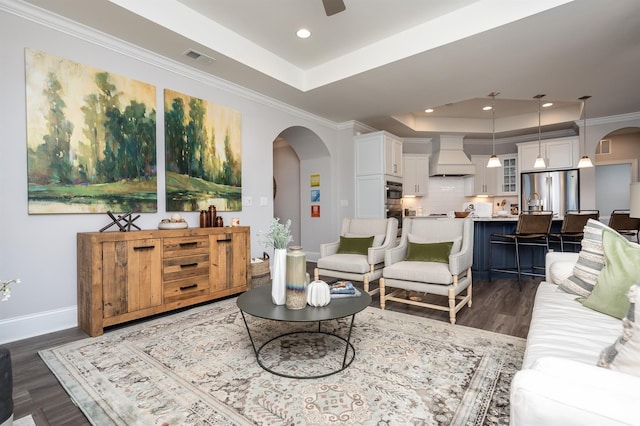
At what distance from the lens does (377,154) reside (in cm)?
584

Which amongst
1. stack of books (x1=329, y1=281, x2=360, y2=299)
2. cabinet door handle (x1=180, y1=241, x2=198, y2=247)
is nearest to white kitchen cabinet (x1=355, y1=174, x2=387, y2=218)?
cabinet door handle (x1=180, y1=241, x2=198, y2=247)

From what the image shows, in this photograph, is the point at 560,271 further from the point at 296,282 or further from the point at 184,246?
the point at 184,246

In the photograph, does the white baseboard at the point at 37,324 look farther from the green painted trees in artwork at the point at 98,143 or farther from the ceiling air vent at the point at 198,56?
the ceiling air vent at the point at 198,56

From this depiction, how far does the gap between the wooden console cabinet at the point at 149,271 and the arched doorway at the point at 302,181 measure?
2.82 metres

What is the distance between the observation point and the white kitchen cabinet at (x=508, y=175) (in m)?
7.54

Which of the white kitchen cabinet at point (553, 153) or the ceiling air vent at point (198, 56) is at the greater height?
the ceiling air vent at point (198, 56)

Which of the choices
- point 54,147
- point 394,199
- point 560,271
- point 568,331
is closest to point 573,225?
point 560,271

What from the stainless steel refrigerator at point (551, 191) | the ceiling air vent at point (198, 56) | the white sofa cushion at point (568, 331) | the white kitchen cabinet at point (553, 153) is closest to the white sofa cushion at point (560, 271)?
the white sofa cushion at point (568, 331)

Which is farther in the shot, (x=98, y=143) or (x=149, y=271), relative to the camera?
(x=98, y=143)

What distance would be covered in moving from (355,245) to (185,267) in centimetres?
200

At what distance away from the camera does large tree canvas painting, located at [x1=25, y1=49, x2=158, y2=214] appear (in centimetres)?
271

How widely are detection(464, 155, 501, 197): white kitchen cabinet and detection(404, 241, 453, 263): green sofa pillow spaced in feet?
16.6

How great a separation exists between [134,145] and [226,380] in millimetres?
2580

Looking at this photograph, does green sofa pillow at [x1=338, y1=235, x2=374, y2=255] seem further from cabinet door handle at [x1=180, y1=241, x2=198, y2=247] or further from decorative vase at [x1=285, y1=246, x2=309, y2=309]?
decorative vase at [x1=285, y1=246, x2=309, y2=309]
